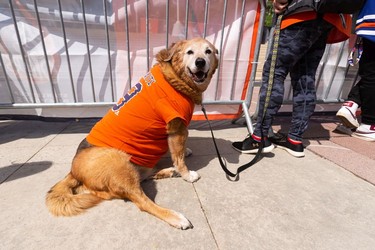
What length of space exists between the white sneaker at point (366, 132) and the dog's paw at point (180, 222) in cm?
339

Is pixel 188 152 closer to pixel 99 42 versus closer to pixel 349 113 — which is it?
pixel 99 42

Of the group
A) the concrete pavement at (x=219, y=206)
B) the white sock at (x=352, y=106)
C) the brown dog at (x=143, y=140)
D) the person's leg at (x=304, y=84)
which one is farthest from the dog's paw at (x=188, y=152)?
the white sock at (x=352, y=106)

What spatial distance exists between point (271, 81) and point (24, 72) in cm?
351

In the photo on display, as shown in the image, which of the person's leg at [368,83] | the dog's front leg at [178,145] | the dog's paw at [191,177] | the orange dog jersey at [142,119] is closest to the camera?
the orange dog jersey at [142,119]

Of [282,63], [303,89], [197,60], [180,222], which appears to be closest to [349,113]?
[303,89]

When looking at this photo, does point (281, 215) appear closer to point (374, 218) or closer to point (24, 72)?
point (374, 218)

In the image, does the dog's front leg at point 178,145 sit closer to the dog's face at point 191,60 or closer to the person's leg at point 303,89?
the dog's face at point 191,60

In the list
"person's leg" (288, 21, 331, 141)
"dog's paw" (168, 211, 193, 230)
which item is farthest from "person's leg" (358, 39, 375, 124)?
"dog's paw" (168, 211, 193, 230)

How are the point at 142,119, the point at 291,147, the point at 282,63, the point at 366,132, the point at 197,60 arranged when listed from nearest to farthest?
the point at 142,119, the point at 197,60, the point at 282,63, the point at 291,147, the point at 366,132

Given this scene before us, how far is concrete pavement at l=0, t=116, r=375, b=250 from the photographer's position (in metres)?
1.63

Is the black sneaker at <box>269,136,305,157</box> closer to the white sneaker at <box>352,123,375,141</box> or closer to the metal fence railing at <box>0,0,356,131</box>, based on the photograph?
the metal fence railing at <box>0,0,356,131</box>

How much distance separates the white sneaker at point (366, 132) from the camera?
341 cm

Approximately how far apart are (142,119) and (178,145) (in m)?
0.48

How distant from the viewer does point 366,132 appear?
3469 millimetres
